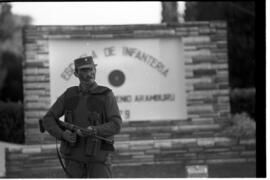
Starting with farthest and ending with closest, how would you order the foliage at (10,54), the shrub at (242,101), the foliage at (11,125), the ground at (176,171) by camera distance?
the foliage at (10,54)
the shrub at (242,101)
the foliage at (11,125)
the ground at (176,171)

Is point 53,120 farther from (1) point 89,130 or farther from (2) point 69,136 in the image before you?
(1) point 89,130

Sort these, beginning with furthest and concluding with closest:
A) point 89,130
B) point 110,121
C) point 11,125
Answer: point 11,125
point 110,121
point 89,130

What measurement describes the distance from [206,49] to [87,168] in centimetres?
374

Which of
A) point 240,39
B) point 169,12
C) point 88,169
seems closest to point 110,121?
point 88,169

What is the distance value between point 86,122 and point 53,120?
1.11 feet

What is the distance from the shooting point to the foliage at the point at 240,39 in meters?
12.1

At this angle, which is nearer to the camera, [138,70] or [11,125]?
[138,70]

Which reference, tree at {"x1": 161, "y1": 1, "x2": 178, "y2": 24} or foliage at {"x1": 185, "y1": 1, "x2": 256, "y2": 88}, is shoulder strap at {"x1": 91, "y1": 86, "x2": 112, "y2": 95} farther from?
foliage at {"x1": 185, "y1": 1, "x2": 256, "y2": 88}

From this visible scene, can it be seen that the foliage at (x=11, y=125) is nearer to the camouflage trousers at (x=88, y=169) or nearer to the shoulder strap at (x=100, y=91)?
the camouflage trousers at (x=88, y=169)

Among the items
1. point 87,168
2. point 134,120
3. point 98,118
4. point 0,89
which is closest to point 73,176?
point 87,168

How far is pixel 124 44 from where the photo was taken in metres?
9.00

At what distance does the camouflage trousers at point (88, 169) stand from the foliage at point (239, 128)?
348 cm

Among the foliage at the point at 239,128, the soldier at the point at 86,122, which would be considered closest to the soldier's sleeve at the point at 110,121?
the soldier at the point at 86,122

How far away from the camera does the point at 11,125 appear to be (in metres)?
9.66
